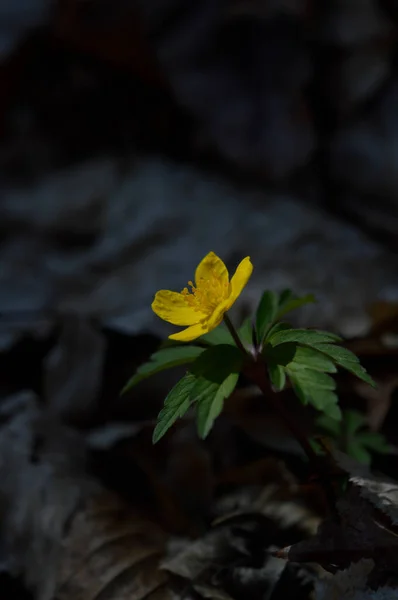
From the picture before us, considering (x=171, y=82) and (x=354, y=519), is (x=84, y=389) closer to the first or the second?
(x=354, y=519)

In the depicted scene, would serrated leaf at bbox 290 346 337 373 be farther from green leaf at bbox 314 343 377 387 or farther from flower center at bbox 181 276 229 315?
flower center at bbox 181 276 229 315

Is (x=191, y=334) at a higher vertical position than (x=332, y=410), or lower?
higher

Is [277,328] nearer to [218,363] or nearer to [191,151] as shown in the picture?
[218,363]

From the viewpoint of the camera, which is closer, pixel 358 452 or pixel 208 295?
pixel 208 295

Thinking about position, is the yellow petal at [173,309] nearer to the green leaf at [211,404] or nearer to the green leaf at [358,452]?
the green leaf at [211,404]

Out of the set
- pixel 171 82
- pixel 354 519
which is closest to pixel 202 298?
pixel 354 519

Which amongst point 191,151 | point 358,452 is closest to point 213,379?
point 358,452

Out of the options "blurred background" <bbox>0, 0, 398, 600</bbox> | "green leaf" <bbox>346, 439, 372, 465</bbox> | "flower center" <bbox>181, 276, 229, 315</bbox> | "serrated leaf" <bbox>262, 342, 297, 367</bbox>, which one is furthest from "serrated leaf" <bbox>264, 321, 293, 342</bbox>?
"blurred background" <bbox>0, 0, 398, 600</bbox>
